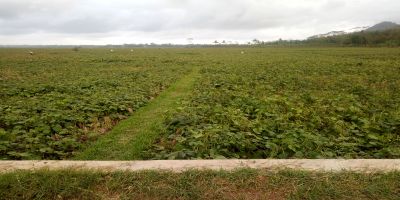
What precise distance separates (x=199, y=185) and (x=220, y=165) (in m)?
0.59

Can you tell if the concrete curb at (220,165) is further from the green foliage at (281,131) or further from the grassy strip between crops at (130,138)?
the grassy strip between crops at (130,138)

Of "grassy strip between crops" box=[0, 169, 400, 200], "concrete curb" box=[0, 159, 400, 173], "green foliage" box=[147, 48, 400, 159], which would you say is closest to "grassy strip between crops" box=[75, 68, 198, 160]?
"green foliage" box=[147, 48, 400, 159]

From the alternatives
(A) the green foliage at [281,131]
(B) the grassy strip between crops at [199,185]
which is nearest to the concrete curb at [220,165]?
(B) the grassy strip between crops at [199,185]

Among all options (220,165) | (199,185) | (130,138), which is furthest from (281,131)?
(199,185)

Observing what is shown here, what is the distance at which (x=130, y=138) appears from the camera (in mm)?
6938

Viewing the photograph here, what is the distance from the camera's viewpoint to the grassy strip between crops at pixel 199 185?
3334 millimetres

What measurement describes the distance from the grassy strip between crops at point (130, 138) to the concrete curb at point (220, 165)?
1.63 m

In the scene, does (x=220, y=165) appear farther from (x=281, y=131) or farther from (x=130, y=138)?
(x=130, y=138)

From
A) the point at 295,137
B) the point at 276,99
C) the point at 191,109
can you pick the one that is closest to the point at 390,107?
the point at 276,99

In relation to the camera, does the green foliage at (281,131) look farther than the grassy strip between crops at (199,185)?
Yes

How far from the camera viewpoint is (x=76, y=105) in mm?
9422

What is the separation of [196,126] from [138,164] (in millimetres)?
3156

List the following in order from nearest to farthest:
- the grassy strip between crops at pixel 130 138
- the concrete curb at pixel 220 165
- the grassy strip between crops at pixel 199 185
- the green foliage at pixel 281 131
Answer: the grassy strip between crops at pixel 199 185
the concrete curb at pixel 220 165
the green foliage at pixel 281 131
the grassy strip between crops at pixel 130 138

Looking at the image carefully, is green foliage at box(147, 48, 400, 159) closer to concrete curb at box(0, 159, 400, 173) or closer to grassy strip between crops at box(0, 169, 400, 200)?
concrete curb at box(0, 159, 400, 173)
